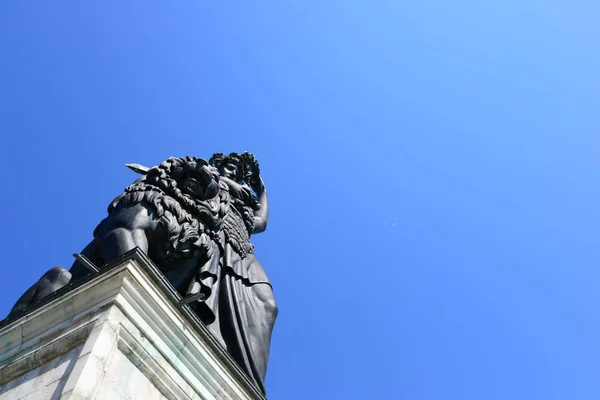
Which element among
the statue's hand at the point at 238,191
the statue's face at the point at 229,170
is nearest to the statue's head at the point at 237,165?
the statue's face at the point at 229,170

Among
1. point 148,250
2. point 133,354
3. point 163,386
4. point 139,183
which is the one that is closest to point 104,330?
point 133,354

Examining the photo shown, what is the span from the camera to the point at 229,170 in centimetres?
1416

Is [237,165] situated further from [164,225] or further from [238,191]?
[164,225]

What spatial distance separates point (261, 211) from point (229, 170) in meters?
0.94

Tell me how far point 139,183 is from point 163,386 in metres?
3.80

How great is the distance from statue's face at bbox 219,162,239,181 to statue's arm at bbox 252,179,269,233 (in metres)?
0.72

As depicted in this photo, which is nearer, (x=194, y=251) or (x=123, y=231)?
→ (x=123, y=231)

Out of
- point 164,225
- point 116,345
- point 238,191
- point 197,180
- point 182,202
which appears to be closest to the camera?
point 116,345

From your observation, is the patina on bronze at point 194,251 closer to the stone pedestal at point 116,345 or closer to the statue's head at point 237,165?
the stone pedestal at point 116,345

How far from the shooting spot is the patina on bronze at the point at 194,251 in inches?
366

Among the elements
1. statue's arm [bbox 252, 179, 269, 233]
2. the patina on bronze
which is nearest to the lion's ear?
the patina on bronze

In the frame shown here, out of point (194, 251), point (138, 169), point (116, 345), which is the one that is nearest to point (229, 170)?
point (138, 169)

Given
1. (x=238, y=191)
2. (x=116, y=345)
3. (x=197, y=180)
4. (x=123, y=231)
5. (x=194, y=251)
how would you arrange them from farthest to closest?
(x=238, y=191)
(x=197, y=180)
(x=194, y=251)
(x=123, y=231)
(x=116, y=345)

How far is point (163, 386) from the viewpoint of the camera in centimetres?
716
